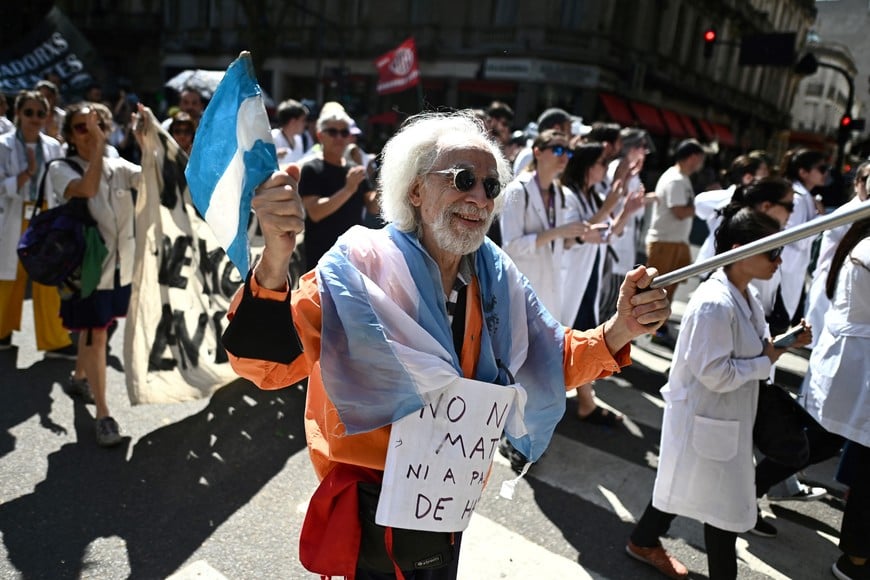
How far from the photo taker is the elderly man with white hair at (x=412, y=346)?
63.1 inches

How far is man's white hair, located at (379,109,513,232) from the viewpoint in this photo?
190 cm

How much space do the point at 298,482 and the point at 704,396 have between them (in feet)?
7.16

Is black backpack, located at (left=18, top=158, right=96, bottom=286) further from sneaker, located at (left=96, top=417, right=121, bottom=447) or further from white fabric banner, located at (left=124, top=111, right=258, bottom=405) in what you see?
sneaker, located at (left=96, top=417, right=121, bottom=447)

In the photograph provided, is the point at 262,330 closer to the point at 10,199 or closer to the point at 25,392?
the point at 25,392

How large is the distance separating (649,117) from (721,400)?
89.9 feet

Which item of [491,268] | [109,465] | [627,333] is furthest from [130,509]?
[627,333]

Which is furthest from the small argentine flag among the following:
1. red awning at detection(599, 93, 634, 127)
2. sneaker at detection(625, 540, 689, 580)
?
red awning at detection(599, 93, 634, 127)

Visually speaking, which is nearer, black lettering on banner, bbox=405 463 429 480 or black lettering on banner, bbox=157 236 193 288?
black lettering on banner, bbox=405 463 429 480

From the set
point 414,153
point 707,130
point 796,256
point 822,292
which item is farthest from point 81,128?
point 707,130

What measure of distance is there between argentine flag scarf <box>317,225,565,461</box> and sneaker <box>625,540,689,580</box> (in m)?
1.39

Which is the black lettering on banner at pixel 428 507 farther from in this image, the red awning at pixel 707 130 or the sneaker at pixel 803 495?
the red awning at pixel 707 130

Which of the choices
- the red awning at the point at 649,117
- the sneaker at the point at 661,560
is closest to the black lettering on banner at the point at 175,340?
the sneaker at the point at 661,560

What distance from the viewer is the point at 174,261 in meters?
4.14

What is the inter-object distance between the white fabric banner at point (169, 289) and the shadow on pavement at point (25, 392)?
24.9 inches
